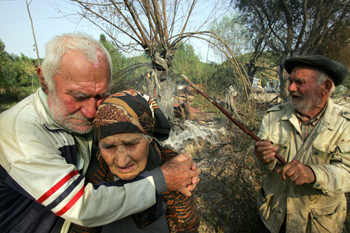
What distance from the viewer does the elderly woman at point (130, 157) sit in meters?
1.25

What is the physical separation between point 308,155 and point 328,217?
63 cm

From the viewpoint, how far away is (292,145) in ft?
6.81

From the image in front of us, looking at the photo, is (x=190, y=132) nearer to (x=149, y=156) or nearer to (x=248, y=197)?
(x=248, y=197)

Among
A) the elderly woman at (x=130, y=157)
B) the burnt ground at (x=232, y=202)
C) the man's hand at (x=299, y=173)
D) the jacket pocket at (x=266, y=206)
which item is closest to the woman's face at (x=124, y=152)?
the elderly woman at (x=130, y=157)

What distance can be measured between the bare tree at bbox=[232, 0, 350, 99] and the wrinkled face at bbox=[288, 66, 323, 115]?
18.6 ft

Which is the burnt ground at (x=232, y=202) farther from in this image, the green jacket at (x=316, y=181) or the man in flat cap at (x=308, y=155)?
the green jacket at (x=316, y=181)

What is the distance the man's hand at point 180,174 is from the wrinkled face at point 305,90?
151 centimetres

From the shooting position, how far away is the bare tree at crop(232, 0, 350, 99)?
7336 millimetres

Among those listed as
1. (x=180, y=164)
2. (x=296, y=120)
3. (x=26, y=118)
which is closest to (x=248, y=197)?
(x=296, y=120)

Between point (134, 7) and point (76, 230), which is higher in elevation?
point (134, 7)

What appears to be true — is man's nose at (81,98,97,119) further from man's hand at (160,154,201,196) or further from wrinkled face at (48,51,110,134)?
man's hand at (160,154,201,196)

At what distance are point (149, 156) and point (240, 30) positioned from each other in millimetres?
12424

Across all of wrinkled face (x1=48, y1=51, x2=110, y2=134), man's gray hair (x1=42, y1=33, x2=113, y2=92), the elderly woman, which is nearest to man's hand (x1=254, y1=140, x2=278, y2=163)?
the elderly woman

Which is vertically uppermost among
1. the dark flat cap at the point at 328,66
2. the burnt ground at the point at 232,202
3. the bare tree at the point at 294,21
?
the bare tree at the point at 294,21
